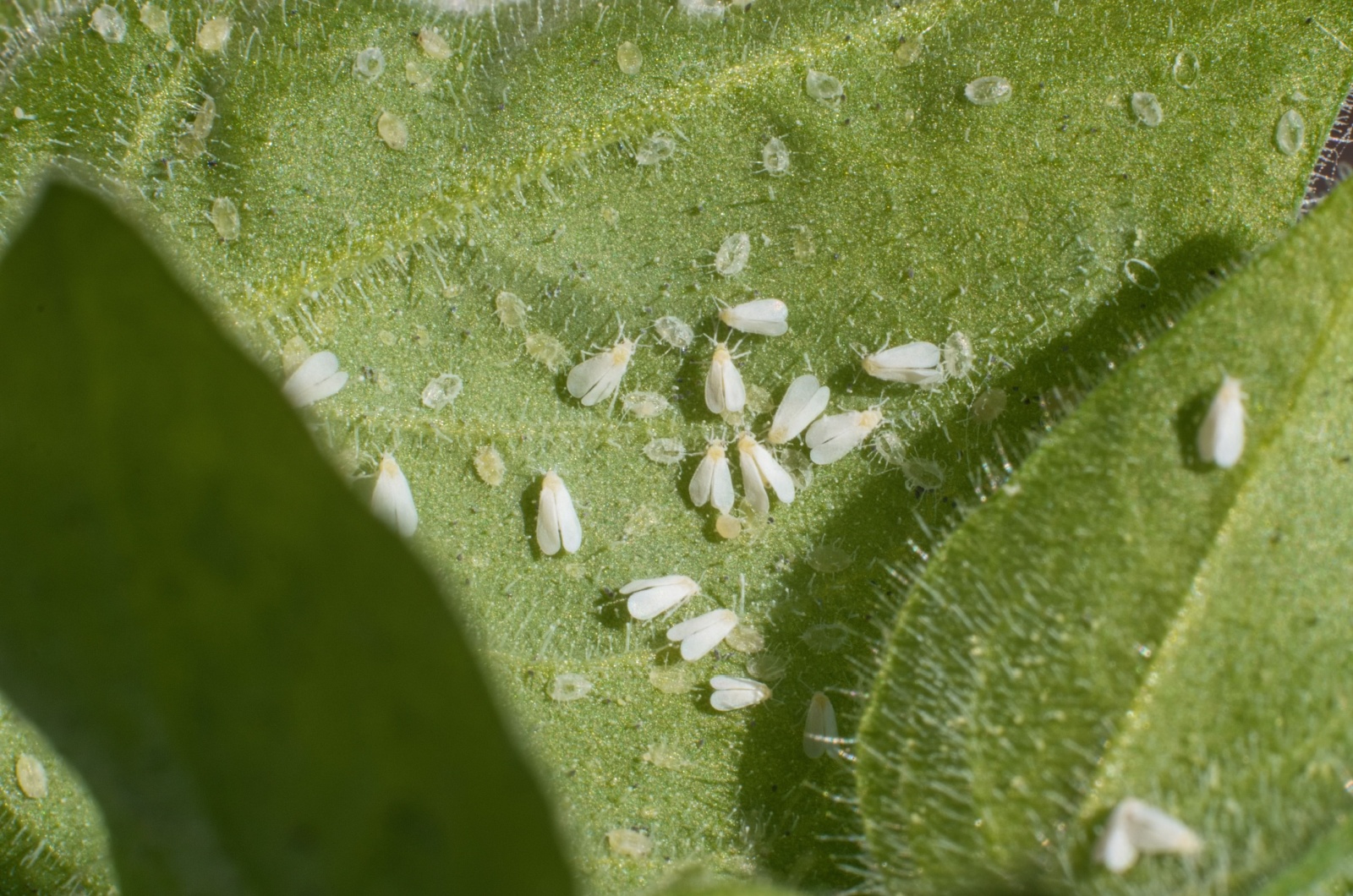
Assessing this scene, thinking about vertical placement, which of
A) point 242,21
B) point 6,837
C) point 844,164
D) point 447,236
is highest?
point 242,21

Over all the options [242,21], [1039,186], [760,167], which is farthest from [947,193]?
[242,21]

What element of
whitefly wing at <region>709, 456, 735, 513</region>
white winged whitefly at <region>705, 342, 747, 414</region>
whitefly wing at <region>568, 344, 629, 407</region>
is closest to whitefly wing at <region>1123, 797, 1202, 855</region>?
whitefly wing at <region>709, 456, 735, 513</region>

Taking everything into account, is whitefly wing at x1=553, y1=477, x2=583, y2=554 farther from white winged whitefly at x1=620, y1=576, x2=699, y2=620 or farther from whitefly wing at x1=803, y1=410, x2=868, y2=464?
whitefly wing at x1=803, y1=410, x2=868, y2=464

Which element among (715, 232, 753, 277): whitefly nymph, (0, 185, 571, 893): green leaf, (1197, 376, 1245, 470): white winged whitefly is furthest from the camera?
(715, 232, 753, 277): whitefly nymph

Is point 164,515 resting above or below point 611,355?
above

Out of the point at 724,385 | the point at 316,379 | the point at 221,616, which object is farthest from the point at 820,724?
the point at 221,616

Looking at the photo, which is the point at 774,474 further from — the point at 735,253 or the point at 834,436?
the point at 735,253

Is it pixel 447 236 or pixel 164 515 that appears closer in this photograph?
pixel 164 515

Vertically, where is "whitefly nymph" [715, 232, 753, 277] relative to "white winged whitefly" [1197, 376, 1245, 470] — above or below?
above

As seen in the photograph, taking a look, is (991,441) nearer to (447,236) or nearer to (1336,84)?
(1336,84)
